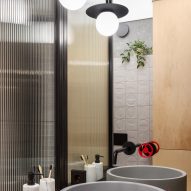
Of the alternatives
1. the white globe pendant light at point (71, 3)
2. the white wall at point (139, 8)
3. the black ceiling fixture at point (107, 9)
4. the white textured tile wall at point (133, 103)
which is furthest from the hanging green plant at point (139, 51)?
the white globe pendant light at point (71, 3)

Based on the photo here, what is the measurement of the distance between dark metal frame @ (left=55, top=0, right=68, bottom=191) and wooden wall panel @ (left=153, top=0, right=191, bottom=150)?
1.28m

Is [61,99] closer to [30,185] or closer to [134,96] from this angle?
[30,185]

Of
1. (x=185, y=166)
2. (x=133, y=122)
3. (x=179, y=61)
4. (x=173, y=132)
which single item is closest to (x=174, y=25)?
(x=179, y=61)

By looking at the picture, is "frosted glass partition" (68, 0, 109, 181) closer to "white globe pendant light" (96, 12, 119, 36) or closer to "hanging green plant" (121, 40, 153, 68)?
"white globe pendant light" (96, 12, 119, 36)

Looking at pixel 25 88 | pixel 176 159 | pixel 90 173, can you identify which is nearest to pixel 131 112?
pixel 176 159

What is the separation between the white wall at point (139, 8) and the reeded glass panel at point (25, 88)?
2.41 m

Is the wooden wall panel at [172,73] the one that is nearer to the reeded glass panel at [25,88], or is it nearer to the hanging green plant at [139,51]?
the hanging green plant at [139,51]

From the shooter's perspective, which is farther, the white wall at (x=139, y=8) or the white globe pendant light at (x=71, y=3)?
the white wall at (x=139, y=8)

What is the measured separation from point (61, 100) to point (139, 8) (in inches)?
104

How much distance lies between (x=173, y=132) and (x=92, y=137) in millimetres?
965

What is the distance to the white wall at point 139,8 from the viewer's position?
383 centimetres

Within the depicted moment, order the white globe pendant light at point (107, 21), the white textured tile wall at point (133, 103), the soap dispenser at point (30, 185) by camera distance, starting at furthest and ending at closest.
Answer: the white textured tile wall at point (133, 103), the white globe pendant light at point (107, 21), the soap dispenser at point (30, 185)

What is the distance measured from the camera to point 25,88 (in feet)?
5.09

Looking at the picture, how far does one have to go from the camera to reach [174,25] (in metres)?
2.67
